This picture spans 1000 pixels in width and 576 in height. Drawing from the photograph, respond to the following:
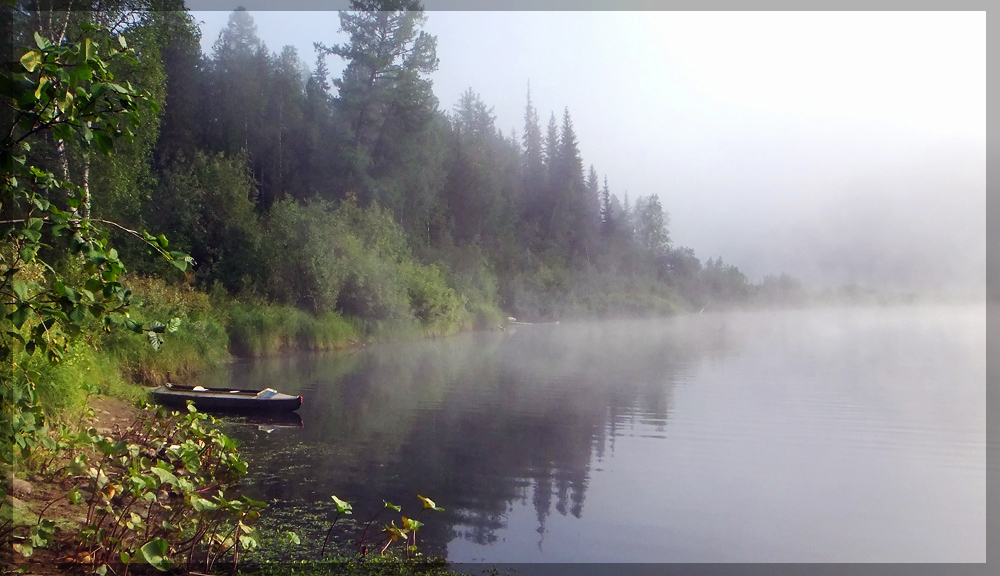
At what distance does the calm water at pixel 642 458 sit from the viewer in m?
7.23

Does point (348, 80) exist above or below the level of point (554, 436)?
above

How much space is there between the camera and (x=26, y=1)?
1764 centimetres

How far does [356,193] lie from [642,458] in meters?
33.3

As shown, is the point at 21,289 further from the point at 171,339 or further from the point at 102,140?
the point at 171,339

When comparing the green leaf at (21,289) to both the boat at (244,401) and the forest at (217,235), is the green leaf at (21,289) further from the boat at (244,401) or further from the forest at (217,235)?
the boat at (244,401)

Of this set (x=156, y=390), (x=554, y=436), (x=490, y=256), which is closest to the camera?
(x=554, y=436)

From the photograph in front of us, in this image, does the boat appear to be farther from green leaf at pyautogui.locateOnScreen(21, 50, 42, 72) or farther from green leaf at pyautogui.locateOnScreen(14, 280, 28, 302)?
green leaf at pyautogui.locateOnScreen(21, 50, 42, 72)

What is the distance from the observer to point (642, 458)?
10.5m

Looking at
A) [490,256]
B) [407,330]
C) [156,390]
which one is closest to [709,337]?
[407,330]

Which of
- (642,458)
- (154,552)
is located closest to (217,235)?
(642,458)

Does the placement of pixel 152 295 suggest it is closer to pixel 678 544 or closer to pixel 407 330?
pixel 407 330

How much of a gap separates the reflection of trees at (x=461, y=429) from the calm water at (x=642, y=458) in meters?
0.05

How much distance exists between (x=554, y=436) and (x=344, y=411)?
13.6 feet

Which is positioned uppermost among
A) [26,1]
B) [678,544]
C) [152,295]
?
[26,1]
